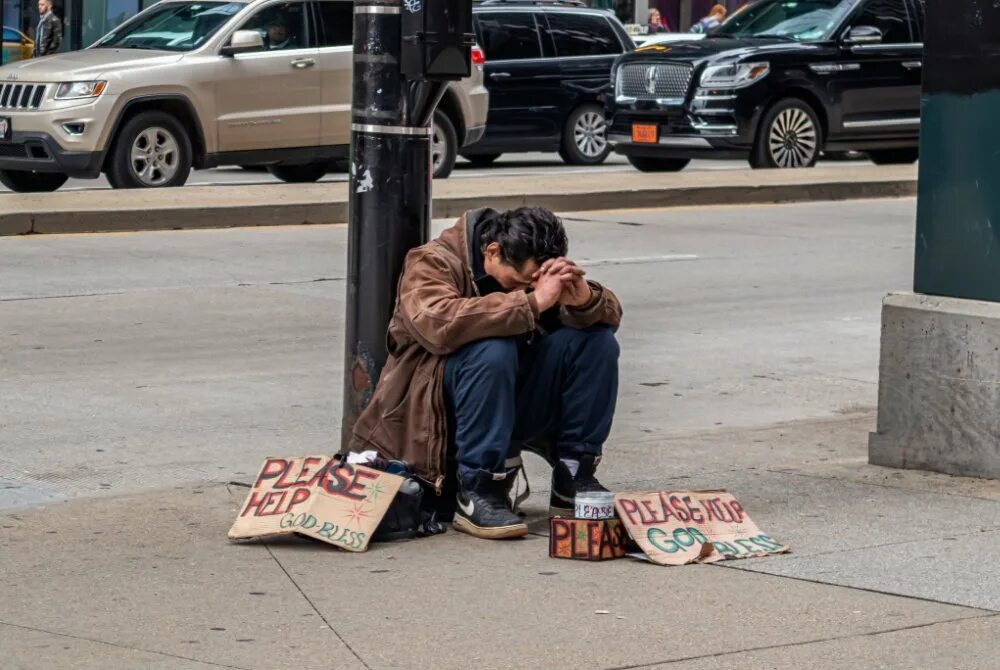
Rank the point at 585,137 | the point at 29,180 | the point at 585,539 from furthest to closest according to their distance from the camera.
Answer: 1. the point at 585,137
2. the point at 29,180
3. the point at 585,539

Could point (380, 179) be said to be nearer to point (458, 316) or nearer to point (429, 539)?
point (458, 316)

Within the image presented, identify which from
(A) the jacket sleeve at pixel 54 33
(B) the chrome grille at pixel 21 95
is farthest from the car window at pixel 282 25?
(A) the jacket sleeve at pixel 54 33

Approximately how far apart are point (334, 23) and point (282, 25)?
54 centimetres

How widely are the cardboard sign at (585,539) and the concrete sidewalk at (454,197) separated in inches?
357

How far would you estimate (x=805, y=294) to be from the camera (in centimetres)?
1172

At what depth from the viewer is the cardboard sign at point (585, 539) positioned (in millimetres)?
5371

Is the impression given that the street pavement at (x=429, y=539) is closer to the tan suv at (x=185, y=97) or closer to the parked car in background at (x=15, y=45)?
the tan suv at (x=185, y=97)

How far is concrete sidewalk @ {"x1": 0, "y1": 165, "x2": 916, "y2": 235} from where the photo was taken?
46.1 feet

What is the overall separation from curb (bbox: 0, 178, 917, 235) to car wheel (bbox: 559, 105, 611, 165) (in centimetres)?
449

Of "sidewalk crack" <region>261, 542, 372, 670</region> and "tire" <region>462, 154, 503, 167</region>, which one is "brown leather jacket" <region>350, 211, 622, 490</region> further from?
"tire" <region>462, 154, 503, 167</region>

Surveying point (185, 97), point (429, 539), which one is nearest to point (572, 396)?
point (429, 539)

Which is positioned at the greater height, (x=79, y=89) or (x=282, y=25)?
(x=282, y=25)

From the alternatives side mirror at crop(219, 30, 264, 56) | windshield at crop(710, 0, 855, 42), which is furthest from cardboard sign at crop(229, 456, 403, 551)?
windshield at crop(710, 0, 855, 42)

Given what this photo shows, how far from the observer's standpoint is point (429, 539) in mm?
5660
